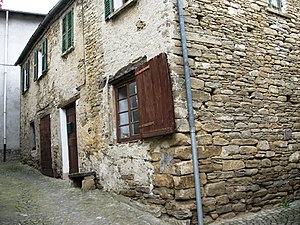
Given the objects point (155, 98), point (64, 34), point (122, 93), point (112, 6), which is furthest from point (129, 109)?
point (64, 34)

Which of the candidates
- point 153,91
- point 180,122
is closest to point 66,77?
point 153,91

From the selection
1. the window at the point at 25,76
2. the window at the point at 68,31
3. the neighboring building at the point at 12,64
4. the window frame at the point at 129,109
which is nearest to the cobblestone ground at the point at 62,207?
the window frame at the point at 129,109

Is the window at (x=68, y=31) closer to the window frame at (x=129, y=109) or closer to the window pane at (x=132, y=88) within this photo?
the window frame at (x=129, y=109)

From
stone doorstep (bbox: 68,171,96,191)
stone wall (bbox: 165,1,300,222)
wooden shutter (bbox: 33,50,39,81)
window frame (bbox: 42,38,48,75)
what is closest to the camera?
stone wall (bbox: 165,1,300,222)

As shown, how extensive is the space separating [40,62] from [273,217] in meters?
8.59

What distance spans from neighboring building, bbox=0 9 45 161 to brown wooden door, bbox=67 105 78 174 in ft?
19.8

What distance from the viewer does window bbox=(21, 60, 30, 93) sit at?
38.6 ft

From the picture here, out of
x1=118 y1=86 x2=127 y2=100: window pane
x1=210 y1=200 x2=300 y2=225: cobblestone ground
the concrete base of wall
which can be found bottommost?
x1=210 y1=200 x2=300 y2=225: cobblestone ground

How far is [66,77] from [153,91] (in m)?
4.07

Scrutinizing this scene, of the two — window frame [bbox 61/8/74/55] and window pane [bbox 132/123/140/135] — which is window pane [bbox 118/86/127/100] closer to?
window pane [bbox 132/123/140/135]

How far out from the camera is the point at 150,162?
16.1ft

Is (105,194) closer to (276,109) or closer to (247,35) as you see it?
(276,109)

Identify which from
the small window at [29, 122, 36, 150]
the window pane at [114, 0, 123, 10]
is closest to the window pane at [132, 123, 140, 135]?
the window pane at [114, 0, 123, 10]

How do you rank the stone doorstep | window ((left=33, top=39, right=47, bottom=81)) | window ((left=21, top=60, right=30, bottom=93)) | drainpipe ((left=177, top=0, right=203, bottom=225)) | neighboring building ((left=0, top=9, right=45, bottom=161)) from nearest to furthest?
1. drainpipe ((left=177, top=0, right=203, bottom=225))
2. the stone doorstep
3. window ((left=33, top=39, right=47, bottom=81))
4. window ((left=21, top=60, right=30, bottom=93))
5. neighboring building ((left=0, top=9, right=45, bottom=161))
